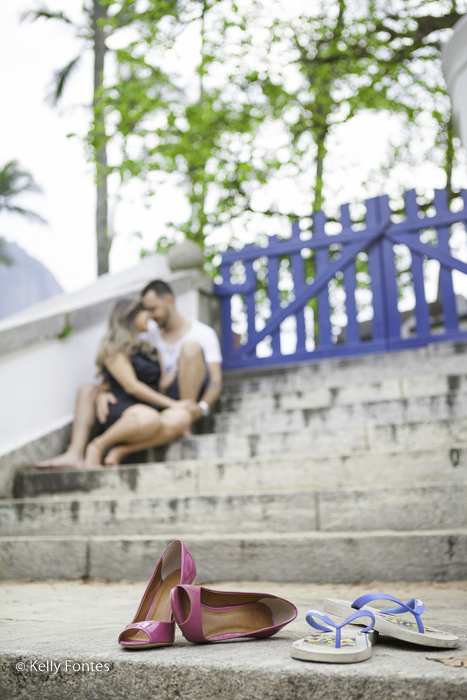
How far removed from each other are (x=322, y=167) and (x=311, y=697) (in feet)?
37.9

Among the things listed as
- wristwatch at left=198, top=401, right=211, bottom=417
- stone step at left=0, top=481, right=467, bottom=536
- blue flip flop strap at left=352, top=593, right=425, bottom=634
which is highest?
wristwatch at left=198, top=401, right=211, bottom=417

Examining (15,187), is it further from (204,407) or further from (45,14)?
(204,407)

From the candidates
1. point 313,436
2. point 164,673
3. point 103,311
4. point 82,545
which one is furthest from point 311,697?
point 103,311

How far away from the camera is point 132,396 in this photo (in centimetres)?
397

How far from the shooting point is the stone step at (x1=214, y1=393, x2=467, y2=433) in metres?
3.60

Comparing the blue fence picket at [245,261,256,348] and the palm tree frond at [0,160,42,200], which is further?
the palm tree frond at [0,160,42,200]

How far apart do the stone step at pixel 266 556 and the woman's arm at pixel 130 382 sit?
1212 millimetres

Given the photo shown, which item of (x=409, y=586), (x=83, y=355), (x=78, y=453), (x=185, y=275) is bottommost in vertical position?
(x=409, y=586)

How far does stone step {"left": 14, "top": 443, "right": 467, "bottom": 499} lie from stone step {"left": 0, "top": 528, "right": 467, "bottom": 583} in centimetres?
43

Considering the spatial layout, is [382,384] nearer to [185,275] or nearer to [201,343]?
[201,343]

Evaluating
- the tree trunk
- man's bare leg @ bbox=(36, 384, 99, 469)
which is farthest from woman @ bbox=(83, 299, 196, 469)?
the tree trunk

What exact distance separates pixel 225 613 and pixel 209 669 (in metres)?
0.25

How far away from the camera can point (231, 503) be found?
285cm

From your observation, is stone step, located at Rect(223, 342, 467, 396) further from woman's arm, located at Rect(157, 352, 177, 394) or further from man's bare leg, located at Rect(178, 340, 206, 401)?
woman's arm, located at Rect(157, 352, 177, 394)
